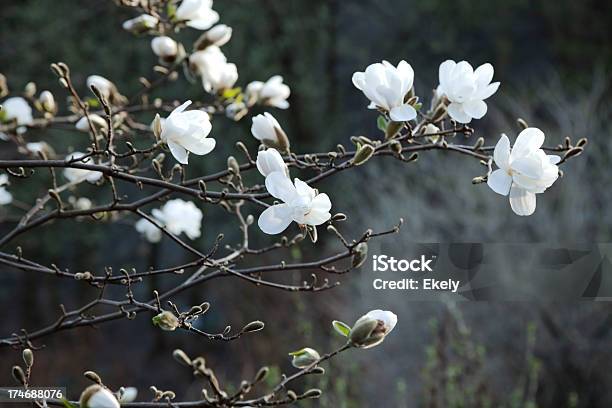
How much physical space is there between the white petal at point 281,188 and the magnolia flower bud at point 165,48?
14.9 inches

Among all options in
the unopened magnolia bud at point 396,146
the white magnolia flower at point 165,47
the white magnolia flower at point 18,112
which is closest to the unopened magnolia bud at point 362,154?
the unopened magnolia bud at point 396,146

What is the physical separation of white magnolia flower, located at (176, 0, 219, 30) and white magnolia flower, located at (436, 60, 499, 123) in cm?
32

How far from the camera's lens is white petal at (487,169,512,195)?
2.25ft

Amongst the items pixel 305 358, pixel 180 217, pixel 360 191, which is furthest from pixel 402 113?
pixel 360 191

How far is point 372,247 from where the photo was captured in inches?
52.4

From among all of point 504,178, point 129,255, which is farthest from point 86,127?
point 129,255

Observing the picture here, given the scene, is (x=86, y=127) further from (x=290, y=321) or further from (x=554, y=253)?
(x=290, y=321)

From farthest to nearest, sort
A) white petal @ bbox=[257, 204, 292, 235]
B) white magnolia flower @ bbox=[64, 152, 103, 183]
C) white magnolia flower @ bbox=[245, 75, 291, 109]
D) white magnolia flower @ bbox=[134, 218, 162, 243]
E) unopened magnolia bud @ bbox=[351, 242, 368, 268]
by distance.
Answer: white magnolia flower @ bbox=[134, 218, 162, 243] < white magnolia flower @ bbox=[245, 75, 291, 109] < white magnolia flower @ bbox=[64, 152, 103, 183] < unopened magnolia bud @ bbox=[351, 242, 368, 268] < white petal @ bbox=[257, 204, 292, 235]

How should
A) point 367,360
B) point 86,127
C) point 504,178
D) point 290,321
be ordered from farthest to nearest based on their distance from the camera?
1. point 290,321
2. point 367,360
3. point 86,127
4. point 504,178

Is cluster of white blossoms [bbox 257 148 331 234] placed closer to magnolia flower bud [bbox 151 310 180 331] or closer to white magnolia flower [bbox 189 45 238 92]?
magnolia flower bud [bbox 151 310 180 331]

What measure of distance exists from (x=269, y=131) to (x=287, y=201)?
148 millimetres

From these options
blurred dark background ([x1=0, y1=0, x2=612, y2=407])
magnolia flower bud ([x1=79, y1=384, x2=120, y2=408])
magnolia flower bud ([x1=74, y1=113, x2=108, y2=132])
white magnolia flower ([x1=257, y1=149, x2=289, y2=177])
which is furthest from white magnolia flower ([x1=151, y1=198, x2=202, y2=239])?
blurred dark background ([x1=0, y1=0, x2=612, y2=407])

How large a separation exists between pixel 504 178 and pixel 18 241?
3.06 m

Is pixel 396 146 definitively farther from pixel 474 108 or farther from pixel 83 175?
pixel 83 175
